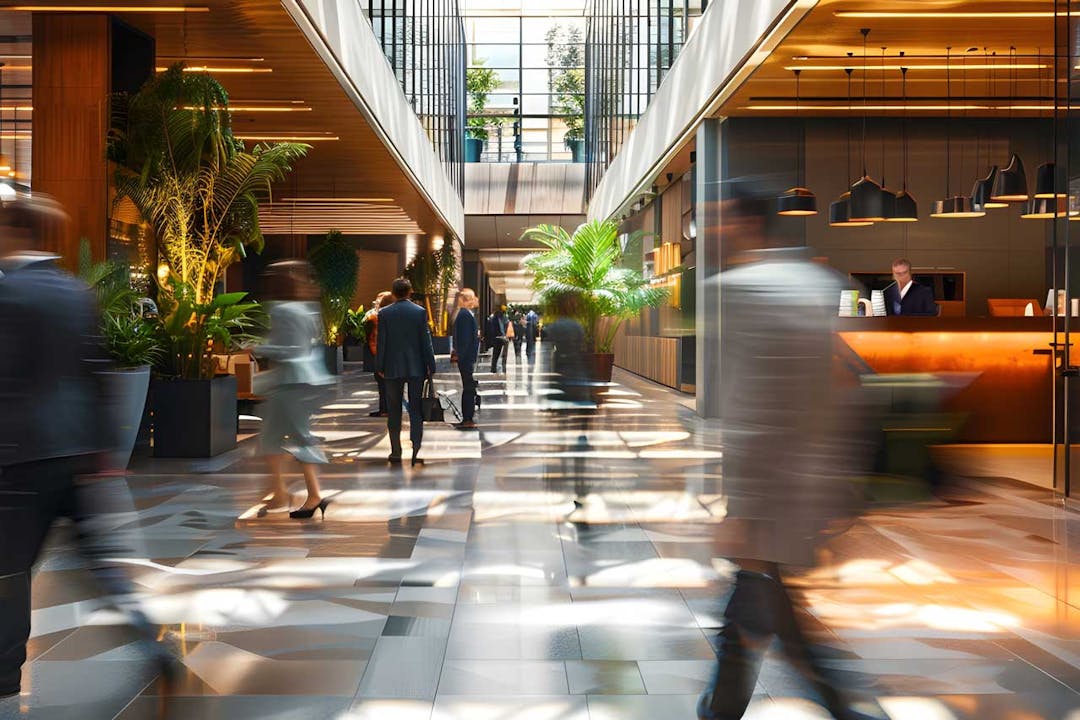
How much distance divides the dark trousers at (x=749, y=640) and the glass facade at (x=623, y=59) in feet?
42.0

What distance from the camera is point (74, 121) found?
33.3 ft

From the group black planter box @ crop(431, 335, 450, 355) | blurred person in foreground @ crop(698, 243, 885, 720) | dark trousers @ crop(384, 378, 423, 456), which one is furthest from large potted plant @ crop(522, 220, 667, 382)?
blurred person in foreground @ crop(698, 243, 885, 720)

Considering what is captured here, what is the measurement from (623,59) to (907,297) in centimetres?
1654

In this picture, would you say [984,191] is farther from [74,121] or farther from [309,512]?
[74,121]

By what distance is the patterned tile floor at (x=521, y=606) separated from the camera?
3.72 m

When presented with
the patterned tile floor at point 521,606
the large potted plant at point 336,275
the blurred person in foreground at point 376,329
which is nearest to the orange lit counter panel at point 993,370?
the patterned tile floor at point 521,606

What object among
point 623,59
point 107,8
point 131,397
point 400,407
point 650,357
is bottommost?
point 400,407

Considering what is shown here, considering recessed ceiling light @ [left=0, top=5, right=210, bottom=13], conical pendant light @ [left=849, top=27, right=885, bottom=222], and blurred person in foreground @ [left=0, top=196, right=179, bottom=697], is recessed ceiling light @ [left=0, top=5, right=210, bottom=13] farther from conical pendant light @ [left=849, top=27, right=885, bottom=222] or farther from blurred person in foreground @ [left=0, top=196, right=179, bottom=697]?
conical pendant light @ [left=849, top=27, right=885, bottom=222]

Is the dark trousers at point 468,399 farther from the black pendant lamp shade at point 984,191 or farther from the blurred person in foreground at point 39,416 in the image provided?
the blurred person in foreground at point 39,416

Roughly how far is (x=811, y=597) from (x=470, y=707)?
215cm

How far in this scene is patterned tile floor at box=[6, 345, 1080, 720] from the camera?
372 centimetres

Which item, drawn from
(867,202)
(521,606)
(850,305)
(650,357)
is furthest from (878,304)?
(650,357)

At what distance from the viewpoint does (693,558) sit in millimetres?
6051

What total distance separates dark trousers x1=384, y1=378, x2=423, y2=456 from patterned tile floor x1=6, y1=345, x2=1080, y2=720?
1022 mm
